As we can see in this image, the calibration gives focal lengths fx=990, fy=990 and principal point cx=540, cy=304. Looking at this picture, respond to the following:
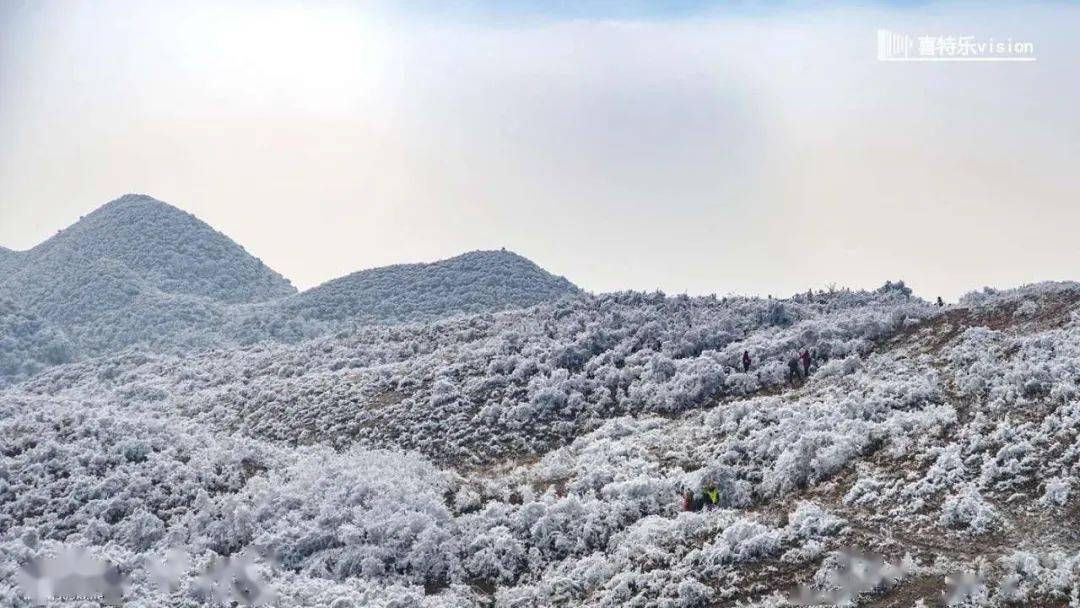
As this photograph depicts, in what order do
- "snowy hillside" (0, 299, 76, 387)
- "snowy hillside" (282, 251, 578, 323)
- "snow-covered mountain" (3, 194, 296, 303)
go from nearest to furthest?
"snowy hillside" (0, 299, 76, 387) < "snowy hillside" (282, 251, 578, 323) < "snow-covered mountain" (3, 194, 296, 303)

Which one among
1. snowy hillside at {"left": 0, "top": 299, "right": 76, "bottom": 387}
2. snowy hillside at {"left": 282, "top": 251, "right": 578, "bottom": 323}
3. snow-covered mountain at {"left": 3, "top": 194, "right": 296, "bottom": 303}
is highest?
snow-covered mountain at {"left": 3, "top": 194, "right": 296, "bottom": 303}

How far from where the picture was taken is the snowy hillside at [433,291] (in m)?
70.5

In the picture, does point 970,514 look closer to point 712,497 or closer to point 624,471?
point 712,497

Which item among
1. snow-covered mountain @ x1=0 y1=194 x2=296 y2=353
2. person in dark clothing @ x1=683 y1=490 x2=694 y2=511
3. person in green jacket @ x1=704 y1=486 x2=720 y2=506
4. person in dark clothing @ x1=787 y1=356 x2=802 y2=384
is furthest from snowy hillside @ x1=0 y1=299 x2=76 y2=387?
person in green jacket @ x1=704 y1=486 x2=720 y2=506

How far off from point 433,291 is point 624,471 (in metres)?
50.0

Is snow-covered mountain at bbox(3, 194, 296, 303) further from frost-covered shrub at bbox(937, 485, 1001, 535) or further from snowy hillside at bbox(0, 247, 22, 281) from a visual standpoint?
frost-covered shrub at bbox(937, 485, 1001, 535)

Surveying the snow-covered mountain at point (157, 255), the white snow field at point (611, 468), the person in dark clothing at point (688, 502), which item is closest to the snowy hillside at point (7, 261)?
the snow-covered mountain at point (157, 255)

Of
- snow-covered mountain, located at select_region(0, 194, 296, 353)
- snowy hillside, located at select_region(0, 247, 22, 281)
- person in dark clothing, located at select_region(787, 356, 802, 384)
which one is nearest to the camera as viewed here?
person in dark clothing, located at select_region(787, 356, 802, 384)

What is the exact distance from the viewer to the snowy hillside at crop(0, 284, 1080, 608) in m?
18.5

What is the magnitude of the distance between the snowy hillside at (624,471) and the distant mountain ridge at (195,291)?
3079 cm

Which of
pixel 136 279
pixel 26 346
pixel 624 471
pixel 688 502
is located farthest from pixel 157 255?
pixel 688 502

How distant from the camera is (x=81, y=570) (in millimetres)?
20672

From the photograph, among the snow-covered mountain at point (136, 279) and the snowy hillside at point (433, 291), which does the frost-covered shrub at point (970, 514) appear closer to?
the snowy hillside at point (433, 291)

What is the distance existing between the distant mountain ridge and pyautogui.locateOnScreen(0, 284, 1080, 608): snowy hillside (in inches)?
1212
